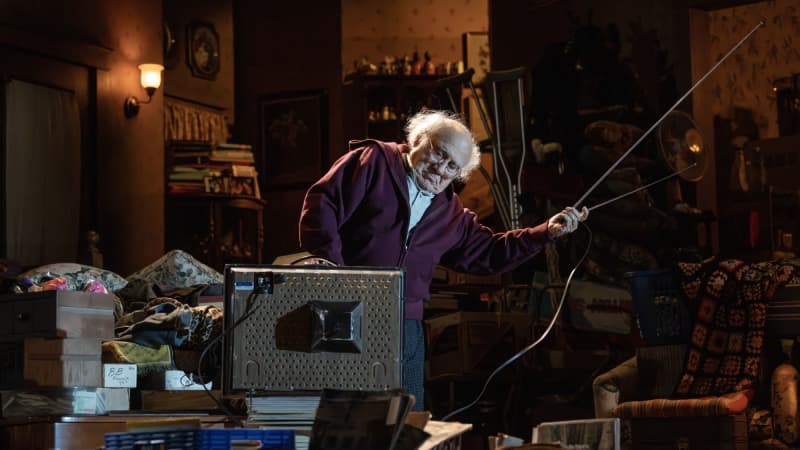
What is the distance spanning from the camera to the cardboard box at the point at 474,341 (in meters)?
6.58

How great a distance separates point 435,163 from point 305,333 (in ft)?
3.34

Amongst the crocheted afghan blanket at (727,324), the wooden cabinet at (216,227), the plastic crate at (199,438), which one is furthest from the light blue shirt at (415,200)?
the wooden cabinet at (216,227)

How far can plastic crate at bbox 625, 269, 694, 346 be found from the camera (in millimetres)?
5211

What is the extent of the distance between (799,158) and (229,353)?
5.70 meters

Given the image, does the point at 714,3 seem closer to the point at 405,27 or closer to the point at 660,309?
the point at 405,27

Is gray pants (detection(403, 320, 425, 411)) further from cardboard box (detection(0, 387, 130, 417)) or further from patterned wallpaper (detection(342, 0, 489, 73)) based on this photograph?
patterned wallpaper (detection(342, 0, 489, 73))

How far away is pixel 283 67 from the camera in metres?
11.6

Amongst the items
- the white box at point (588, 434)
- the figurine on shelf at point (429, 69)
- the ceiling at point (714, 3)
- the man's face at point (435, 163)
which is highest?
the ceiling at point (714, 3)

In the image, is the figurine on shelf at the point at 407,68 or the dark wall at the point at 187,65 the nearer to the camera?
the figurine on shelf at the point at 407,68

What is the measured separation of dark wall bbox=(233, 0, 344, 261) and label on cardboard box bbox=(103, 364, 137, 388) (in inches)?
276

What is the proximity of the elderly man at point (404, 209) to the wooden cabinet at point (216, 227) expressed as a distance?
6.49 m

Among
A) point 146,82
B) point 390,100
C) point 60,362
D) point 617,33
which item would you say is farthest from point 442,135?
point 390,100

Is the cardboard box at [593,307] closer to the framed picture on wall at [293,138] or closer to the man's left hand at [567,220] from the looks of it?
the man's left hand at [567,220]

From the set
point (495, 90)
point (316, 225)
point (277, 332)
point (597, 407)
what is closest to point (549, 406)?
point (597, 407)
